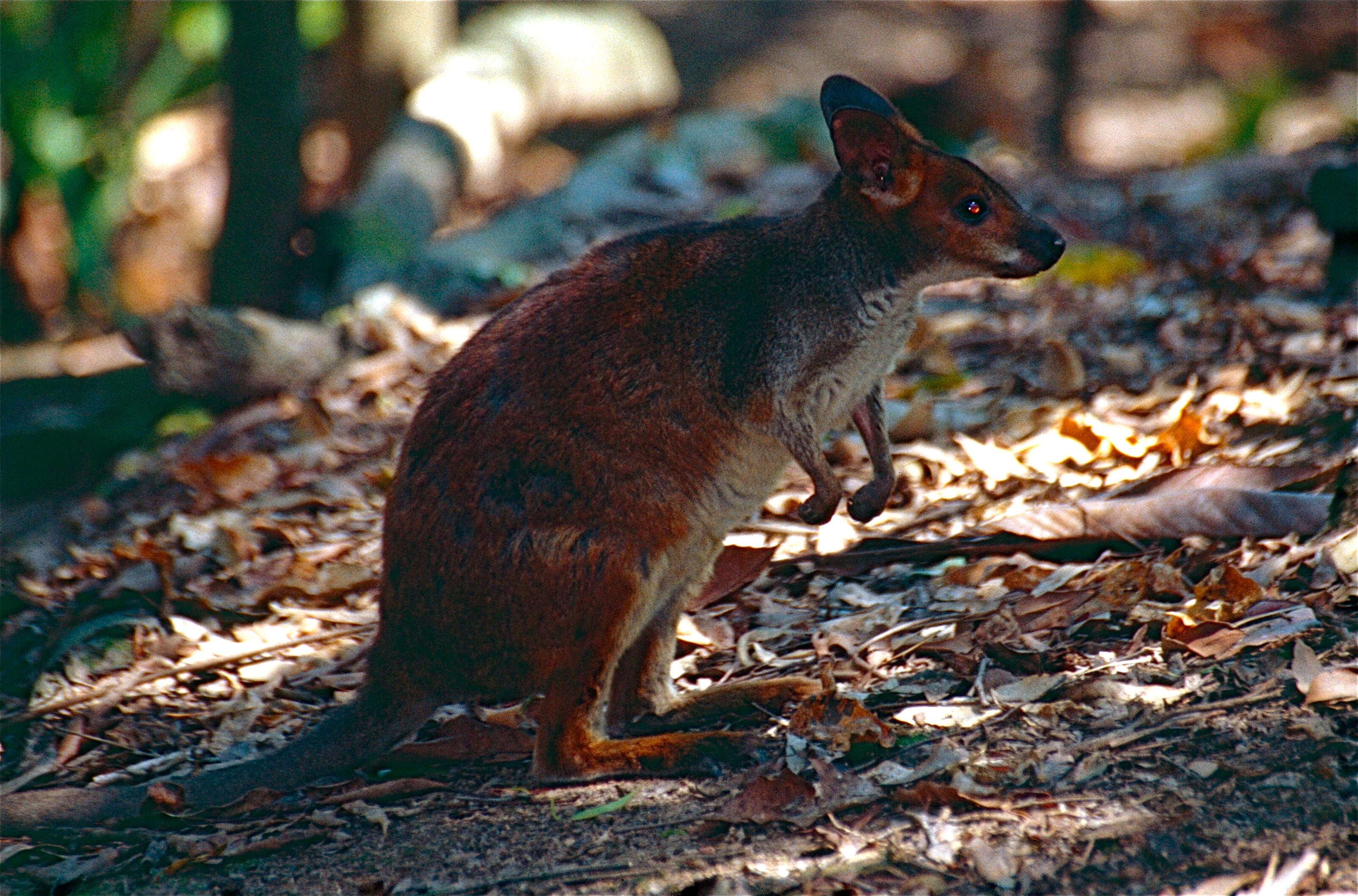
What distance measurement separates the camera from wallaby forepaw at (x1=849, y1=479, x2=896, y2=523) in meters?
3.95

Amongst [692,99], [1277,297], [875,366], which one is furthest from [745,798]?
[692,99]

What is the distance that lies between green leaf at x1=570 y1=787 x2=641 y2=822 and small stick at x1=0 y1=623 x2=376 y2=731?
1.41 metres

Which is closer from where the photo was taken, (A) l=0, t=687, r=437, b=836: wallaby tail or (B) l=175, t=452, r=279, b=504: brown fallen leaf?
(A) l=0, t=687, r=437, b=836: wallaby tail

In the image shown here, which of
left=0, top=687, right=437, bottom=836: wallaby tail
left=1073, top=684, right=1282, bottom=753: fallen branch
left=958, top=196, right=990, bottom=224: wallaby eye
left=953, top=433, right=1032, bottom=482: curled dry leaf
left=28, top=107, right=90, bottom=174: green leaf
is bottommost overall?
left=0, top=687, right=437, bottom=836: wallaby tail

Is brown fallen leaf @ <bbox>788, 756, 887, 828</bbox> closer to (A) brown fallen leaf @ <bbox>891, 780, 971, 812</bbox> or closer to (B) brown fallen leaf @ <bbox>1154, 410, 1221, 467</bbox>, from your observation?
(A) brown fallen leaf @ <bbox>891, 780, 971, 812</bbox>

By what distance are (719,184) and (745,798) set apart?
5.54m

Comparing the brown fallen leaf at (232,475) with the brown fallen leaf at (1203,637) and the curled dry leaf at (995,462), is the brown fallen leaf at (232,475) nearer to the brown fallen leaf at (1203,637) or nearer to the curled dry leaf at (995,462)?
the curled dry leaf at (995,462)

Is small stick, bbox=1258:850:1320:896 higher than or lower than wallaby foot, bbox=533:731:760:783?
higher

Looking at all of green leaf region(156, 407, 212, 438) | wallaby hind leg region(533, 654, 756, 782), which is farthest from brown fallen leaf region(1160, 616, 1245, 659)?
green leaf region(156, 407, 212, 438)

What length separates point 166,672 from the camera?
14.1 ft

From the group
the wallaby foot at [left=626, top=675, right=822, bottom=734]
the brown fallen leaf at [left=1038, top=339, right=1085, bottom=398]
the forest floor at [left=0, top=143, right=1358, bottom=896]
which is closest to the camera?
the forest floor at [left=0, top=143, right=1358, bottom=896]

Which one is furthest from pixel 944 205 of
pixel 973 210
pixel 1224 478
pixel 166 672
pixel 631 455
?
pixel 166 672

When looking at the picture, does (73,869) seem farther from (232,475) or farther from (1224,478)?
(1224,478)

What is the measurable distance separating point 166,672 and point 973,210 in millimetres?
2773
